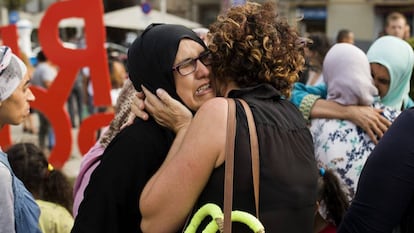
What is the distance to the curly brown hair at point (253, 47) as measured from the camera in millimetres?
1754

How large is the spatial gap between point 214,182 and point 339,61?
131 cm

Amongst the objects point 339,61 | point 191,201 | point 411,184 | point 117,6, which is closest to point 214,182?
point 191,201

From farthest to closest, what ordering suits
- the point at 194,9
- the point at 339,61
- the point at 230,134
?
the point at 194,9 → the point at 339,61 → the point at 230,134

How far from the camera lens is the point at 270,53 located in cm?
176

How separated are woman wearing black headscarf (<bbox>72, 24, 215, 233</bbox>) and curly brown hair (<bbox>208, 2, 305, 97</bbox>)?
0.08 meters

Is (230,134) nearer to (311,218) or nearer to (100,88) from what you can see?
(311,218)

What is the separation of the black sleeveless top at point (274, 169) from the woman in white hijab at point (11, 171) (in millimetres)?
695

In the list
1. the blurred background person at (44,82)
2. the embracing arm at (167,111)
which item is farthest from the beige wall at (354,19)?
the embracing arm at (167,111)

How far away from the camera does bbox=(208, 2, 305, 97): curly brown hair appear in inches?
69.1

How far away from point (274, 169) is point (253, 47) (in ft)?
1.19

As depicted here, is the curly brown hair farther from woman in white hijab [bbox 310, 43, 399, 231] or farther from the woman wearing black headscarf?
woman in white hijab [bbox 310, 43, 399, 231]

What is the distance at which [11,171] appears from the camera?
6.73ft

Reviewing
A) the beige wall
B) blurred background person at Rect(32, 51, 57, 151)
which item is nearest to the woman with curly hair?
blurred background person at Rect(32, 51, 57, 151)

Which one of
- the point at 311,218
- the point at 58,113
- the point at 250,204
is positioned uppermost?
the point at 250,204
